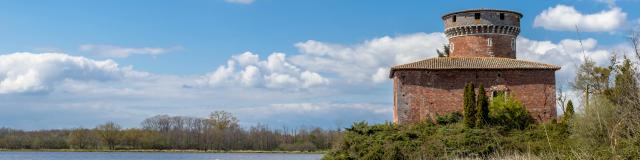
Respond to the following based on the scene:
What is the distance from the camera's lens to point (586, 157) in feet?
34.5

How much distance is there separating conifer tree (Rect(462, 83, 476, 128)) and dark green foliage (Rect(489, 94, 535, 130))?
1203mm

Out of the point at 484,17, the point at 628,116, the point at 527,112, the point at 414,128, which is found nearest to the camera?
the point at 628,116

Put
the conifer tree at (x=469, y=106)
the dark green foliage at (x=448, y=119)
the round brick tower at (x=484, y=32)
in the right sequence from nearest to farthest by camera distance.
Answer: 1. the conifer tree at (x=469, y=106)
2. the dark green foliage at (x=448, y=119)
3. the round brick tower at (x=484, y=32)

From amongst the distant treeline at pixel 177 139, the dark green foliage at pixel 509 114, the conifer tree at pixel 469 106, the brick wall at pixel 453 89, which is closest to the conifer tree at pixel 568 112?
the dark green foliage at pixel 509 114

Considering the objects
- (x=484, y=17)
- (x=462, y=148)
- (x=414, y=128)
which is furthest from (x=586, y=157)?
(x=484, y=17)

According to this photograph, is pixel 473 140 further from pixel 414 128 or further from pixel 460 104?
pixel 460 104

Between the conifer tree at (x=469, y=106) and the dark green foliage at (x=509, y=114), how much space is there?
120cm

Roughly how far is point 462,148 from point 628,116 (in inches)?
693

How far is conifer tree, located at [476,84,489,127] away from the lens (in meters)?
31.1

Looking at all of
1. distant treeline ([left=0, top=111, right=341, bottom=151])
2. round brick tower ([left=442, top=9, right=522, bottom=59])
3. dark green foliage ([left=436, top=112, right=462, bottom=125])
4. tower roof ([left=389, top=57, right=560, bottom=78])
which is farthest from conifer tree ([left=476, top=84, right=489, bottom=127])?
distant treeline ([left=0, top=111, right=341, bottom=151])

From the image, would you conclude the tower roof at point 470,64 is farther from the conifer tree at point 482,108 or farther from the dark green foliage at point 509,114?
the conifer tree at point 482,108

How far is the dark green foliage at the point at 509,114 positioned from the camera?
32406mm

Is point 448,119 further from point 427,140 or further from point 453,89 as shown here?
point 427,140

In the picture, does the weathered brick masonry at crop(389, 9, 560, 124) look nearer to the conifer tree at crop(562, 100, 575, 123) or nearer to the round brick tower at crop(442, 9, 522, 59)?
the conifer tree at crop(562, 100, 575, 123)
